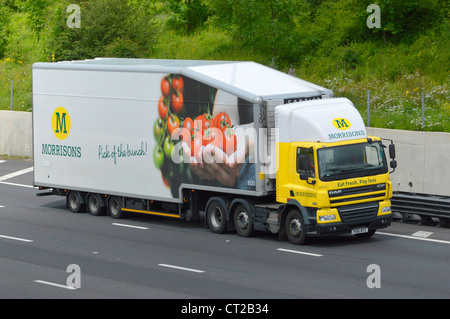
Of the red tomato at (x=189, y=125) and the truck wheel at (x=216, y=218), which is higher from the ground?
the red tomato at (x=189, y=125)

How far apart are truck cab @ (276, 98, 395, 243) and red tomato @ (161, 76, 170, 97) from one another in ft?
10.5

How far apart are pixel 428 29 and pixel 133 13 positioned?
1447cm

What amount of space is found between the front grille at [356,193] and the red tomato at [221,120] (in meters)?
2.86

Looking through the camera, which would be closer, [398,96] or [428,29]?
[398,96]

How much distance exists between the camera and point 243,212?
2084 centimetres

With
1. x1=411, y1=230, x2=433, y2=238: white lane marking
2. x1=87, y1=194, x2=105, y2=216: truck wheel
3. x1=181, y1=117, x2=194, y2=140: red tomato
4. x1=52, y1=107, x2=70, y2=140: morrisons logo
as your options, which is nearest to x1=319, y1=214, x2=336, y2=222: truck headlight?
x1=411, y1=230, x2=433, y2=238: white lane marking

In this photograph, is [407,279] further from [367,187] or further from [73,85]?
[73,85]

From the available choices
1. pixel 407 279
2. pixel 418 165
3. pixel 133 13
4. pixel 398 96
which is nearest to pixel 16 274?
pixel 407 279

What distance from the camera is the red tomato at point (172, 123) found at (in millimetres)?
21562

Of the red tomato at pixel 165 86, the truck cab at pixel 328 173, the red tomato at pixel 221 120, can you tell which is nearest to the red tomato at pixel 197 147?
the red tomato at pixel 221 120

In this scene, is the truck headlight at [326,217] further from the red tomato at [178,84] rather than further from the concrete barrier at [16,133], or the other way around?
the concrete barrier at [16,133]

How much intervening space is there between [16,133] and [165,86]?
1700 centimetres

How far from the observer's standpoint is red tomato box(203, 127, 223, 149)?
67.6 feet
